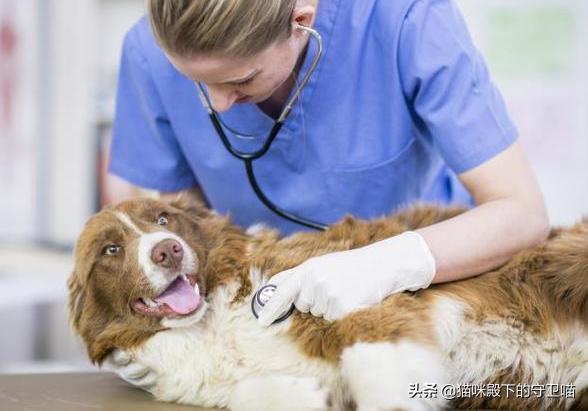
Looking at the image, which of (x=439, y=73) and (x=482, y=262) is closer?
(x=482, y=262)

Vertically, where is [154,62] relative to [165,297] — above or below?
above

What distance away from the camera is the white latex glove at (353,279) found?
1.52 m

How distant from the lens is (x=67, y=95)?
4.39m

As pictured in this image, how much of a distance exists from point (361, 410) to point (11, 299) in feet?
8.28

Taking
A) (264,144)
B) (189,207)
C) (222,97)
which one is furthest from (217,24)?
(189,207)

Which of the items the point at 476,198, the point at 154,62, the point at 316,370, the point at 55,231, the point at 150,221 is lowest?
the point at 55,231

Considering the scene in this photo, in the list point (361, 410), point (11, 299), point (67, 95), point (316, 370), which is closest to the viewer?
point (361, 410)

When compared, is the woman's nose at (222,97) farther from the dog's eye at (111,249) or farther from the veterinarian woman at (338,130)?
the dog's eye at (111,249)

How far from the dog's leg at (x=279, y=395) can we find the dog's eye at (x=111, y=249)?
40 centimetres

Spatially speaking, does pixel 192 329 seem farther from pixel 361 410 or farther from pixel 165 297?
pixel 361 410

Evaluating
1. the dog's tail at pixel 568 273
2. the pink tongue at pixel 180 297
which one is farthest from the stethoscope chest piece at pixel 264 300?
the dog's tail at pixel 568 273

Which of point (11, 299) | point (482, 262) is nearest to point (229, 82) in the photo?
point (482, 262)

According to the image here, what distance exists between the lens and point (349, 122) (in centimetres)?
190

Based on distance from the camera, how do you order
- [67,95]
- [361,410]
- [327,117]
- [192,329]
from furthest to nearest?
[67,95]
[327,117]
[192,329]
[361,410]
